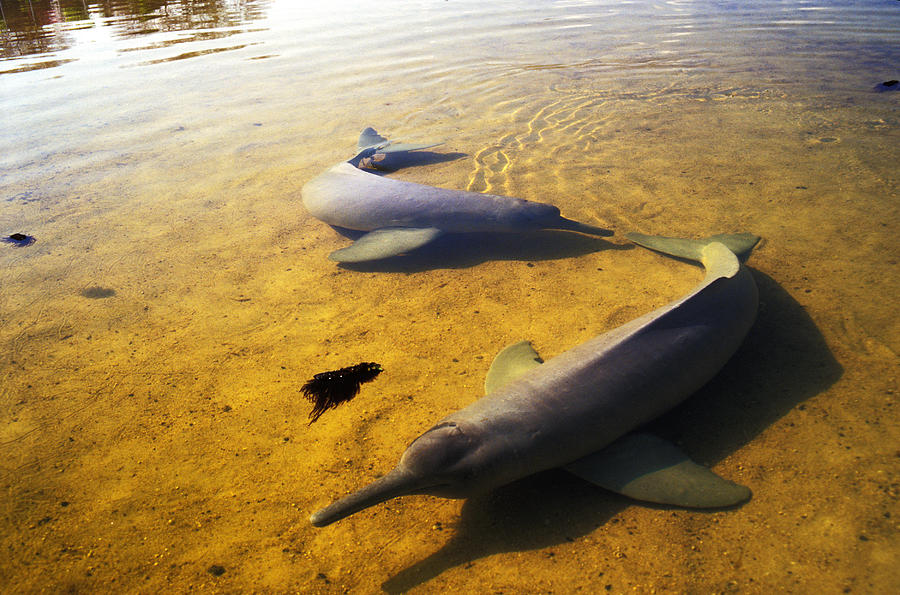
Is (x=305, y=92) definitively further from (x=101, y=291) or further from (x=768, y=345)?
(x=768, y=345)

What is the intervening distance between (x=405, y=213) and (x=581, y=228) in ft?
6.15

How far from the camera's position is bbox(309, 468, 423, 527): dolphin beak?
117 inches

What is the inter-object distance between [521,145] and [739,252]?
3995mm

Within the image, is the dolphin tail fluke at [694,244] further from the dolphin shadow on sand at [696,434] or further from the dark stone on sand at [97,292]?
the dark stone on sand at [97,292]

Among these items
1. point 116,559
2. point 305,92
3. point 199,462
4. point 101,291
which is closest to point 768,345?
point 199,462

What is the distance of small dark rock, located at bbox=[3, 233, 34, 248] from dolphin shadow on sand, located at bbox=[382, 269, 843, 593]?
235 inches

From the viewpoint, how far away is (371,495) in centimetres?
303

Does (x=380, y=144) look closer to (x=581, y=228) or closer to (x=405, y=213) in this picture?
(x=405, y=213)

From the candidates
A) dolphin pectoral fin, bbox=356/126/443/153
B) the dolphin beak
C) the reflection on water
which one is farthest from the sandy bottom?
the reflection on water

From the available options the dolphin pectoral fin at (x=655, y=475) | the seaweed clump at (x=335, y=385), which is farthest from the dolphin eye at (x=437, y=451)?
the seaweed clump at (x=335, y=385)

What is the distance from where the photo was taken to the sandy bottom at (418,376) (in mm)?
3004

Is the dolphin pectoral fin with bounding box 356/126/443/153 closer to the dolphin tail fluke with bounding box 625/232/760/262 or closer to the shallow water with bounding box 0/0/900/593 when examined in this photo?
the shallow water with bounding box 0/0/900/593

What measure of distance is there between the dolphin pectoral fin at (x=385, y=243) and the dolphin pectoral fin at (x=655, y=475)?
3078mm

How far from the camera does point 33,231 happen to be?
668cm
